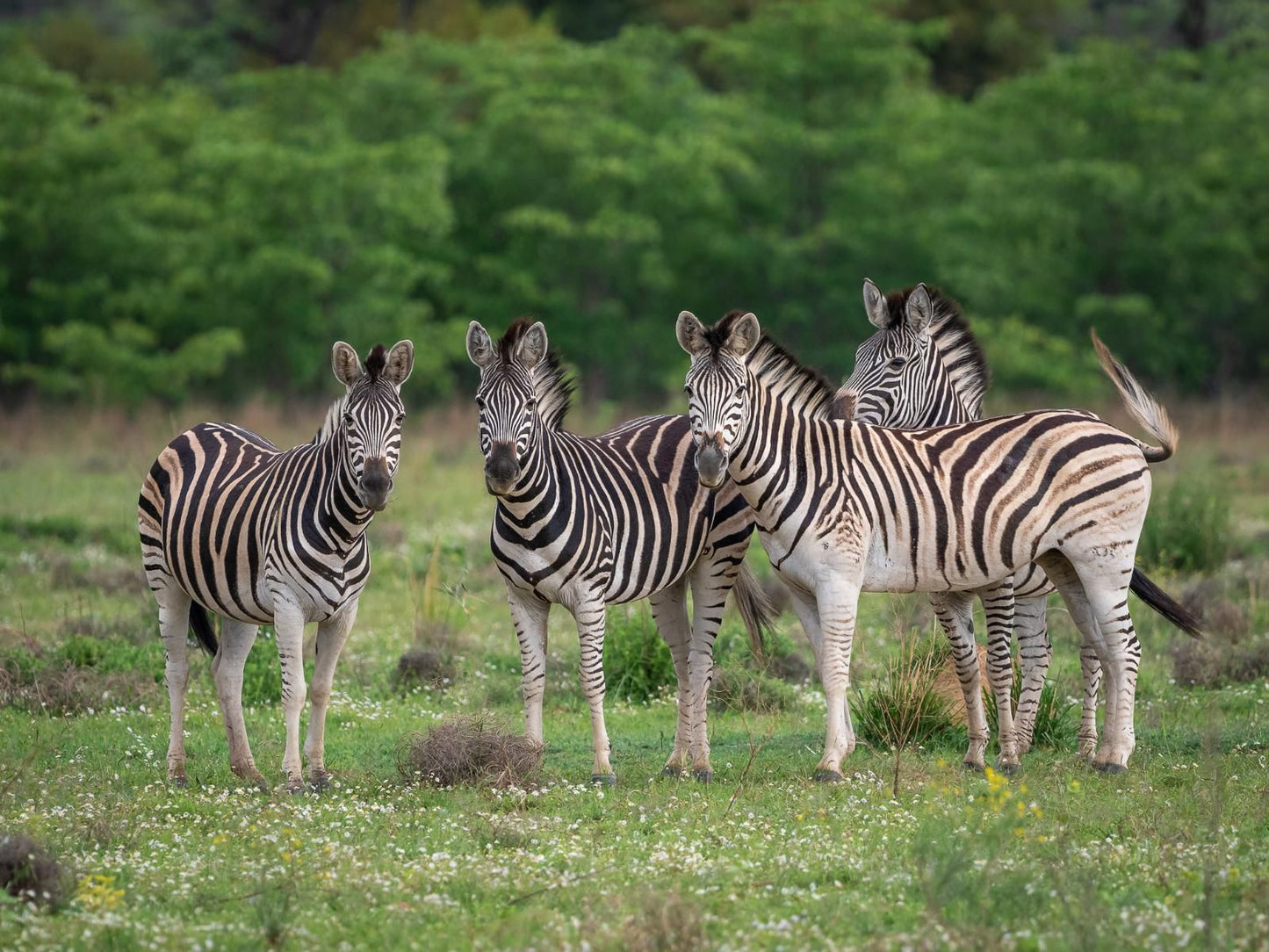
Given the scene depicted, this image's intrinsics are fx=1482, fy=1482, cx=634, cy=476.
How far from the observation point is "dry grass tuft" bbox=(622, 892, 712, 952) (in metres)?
5.88

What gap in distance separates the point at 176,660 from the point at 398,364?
2.47 meters

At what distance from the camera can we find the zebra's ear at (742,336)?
8586 mm

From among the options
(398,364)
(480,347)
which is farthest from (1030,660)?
(398,364)

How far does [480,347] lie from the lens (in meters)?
8.75

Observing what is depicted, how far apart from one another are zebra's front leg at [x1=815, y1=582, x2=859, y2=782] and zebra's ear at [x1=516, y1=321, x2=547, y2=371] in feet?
7.18

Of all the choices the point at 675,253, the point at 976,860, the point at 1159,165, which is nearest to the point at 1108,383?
the point at 1159,165

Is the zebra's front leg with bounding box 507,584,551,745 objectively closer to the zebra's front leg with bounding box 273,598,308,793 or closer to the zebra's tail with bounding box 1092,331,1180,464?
the zebra's front leg with bounding box 273,598,308,793

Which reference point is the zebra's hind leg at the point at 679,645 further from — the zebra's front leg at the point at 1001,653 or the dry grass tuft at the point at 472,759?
the zebra's front leg at the point at 1001,653

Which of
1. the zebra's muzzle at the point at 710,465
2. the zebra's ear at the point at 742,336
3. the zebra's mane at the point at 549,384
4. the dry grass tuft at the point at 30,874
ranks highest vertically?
the zebra's ear at the point at 742,336

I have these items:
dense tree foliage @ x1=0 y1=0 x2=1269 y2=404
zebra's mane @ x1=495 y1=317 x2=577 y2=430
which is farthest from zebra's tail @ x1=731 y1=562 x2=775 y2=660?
dense tree foliage @ x1=0 y1=0 x2=1269 y2=404

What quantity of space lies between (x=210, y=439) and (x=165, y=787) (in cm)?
236

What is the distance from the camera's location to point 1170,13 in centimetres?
4800

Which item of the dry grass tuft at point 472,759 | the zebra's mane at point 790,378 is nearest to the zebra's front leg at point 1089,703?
the zebra's mane at point 790,378

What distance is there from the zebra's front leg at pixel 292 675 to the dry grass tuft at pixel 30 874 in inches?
77.0
